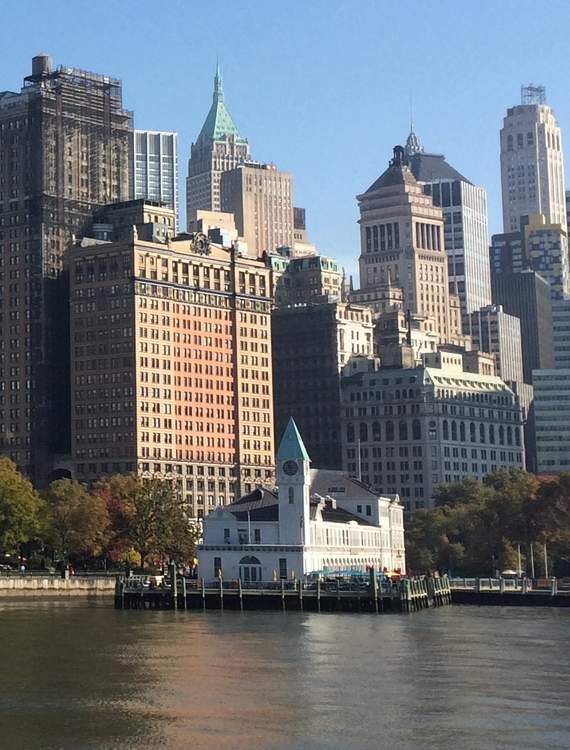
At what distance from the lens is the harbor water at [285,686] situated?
314ft

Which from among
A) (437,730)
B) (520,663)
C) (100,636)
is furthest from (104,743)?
(100,636)

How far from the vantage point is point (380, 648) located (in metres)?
142

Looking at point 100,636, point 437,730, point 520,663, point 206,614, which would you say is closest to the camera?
point 437,730

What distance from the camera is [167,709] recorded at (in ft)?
345

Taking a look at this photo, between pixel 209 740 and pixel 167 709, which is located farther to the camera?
pixel 167 709

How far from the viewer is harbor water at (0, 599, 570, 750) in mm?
95562

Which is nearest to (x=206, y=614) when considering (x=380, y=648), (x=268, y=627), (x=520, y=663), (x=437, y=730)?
(x=268, y=627)

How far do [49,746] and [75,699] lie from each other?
17025 mm

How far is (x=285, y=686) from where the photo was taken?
4557 inches

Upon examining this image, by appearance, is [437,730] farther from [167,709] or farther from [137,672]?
[137,672]

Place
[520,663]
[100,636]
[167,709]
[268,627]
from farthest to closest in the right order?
[268,627] < [100,636] < [520,663] < [167,709]

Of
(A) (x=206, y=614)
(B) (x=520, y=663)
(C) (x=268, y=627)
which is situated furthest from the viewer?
(A) (x=206, y=614)

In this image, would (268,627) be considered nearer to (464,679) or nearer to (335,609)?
(335,609)

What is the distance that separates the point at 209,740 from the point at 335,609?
337 feet
